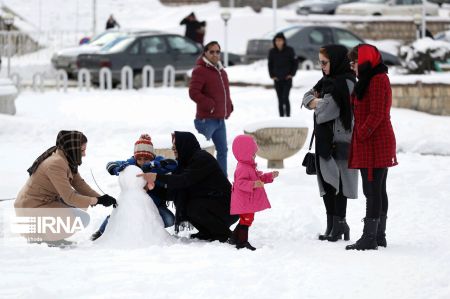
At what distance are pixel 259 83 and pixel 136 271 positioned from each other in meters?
15.3

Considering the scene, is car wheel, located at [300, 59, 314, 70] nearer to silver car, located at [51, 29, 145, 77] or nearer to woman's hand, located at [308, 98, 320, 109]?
silver car, located at [51, 29, 145, 77]

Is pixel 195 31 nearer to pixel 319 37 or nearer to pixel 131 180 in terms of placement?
pixel 319 37

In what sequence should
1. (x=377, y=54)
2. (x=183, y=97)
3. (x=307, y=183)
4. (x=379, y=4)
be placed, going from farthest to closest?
(x=379, y=4)
(x=183, y=97)
(x=307, y=183)
(x=377, y=54)

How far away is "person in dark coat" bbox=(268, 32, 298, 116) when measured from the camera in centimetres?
1812

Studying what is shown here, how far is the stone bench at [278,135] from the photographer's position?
13.8 meters

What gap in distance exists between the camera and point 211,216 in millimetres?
9414

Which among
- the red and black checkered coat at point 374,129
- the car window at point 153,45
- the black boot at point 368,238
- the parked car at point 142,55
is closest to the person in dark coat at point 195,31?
the parked car at point 142,55

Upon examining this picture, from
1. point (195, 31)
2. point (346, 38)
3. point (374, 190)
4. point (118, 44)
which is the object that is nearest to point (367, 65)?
point (374, 190)

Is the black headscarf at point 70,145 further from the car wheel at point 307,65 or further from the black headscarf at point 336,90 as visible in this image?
the car wheel at point 307,65

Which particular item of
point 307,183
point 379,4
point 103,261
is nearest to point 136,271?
point 103,261

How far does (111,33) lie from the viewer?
27.8m

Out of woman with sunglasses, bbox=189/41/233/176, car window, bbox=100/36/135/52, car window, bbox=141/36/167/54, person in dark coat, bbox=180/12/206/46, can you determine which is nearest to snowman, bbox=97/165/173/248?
woman with sunglasses, bbox=189/41/233/176

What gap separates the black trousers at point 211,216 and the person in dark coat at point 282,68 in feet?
28.8

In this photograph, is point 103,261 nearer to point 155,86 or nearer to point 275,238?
point 275,238
